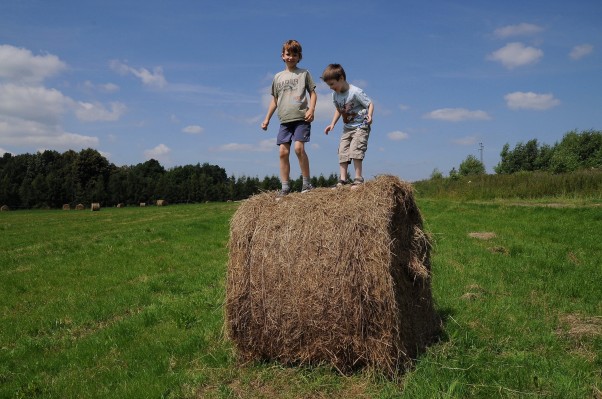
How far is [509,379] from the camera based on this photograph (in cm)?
470

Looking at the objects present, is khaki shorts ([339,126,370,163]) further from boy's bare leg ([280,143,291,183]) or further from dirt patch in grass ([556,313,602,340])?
dirt patch in grass ([556,313,602,340])

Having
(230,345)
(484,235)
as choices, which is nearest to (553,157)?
(484,235)

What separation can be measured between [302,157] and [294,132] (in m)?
0.39

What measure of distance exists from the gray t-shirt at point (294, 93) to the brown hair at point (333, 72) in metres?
0.21

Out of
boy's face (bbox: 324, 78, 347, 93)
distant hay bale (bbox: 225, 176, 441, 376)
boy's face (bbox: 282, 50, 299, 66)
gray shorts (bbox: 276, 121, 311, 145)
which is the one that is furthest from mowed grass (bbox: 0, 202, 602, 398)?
boy's face (bbox: 282, 50, 299, 66)

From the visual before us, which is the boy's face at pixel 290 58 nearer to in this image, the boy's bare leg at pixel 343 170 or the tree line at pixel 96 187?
the boy's bare leg at pixel 343 170

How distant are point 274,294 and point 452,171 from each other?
47.7 meters

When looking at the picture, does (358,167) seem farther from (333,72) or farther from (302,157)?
(333,72)

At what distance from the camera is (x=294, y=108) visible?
7152 mm

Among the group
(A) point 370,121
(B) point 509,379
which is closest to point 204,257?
(A) point 370,121

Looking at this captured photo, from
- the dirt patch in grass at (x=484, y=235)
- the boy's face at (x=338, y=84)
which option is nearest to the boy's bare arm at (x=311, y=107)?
the boy's face at (x=338, y=84)

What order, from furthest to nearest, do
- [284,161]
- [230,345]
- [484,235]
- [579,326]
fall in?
[484,235] → [284,161] → [579,326] → [230,345]

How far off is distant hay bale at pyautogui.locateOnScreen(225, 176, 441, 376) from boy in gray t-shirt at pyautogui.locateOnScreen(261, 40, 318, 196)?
4.89ft

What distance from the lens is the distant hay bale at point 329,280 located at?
16.1 feet
